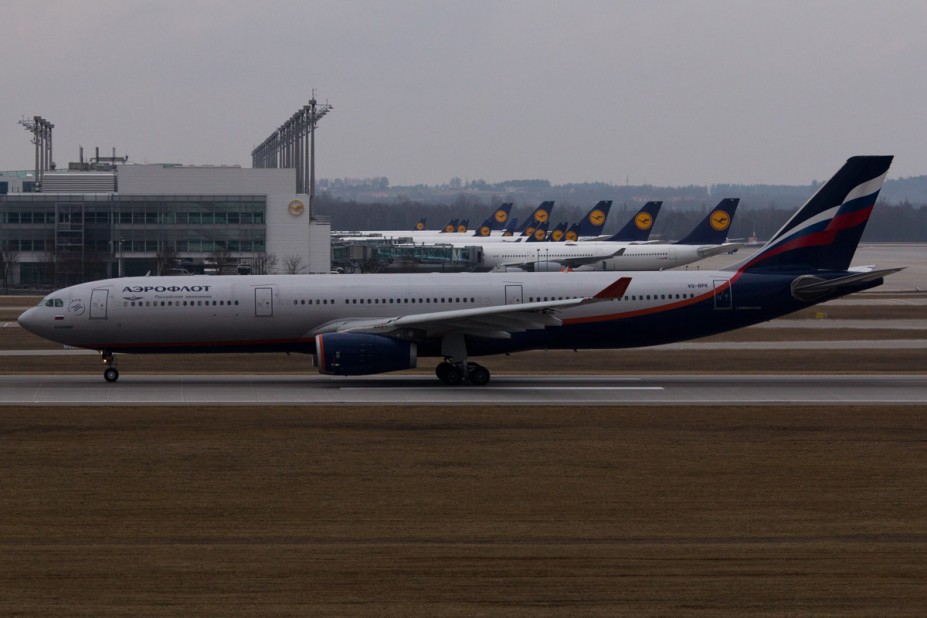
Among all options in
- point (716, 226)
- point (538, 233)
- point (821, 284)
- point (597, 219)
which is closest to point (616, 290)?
point (821, 284)

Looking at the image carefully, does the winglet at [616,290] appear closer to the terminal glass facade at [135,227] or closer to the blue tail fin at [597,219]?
the terminal glass facade at [135,227]

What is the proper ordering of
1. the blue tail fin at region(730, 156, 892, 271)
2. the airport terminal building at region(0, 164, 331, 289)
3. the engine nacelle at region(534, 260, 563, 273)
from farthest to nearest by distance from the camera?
the airport terminal building at region(0, 164, 331, 289) < the engine nacelle at region(534, 260, 563, 273) < the blue tail fin at region(730, 156, 892, 271)

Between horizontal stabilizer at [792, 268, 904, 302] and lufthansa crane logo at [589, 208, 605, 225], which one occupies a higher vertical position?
lufthansa crane logo at [589, 208, 605, 225]

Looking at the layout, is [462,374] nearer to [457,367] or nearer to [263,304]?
[457,367]

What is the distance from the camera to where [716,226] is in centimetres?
9806

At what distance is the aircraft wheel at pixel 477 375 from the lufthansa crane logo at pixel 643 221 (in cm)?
7626

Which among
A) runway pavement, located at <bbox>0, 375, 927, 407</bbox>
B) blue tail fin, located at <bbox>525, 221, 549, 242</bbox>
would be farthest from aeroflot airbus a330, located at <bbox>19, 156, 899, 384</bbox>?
blue tail fin, located at <bbox>525, 221, 549, 242</bbox>

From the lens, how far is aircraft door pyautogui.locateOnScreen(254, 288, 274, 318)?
35250 millimetres

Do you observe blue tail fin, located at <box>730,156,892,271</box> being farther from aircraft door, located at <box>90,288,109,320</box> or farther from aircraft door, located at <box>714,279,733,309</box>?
aircraft door, located at <box>90,288,109,320</box>

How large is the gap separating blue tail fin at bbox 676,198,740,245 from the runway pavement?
198 feet
